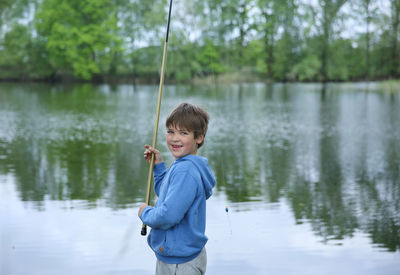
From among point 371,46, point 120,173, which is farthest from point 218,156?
point 371,46

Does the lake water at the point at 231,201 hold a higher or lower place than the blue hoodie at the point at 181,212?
lower

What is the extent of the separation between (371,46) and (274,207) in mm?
44556

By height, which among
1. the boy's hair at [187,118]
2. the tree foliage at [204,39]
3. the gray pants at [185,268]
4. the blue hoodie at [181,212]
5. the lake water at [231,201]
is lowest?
the lake water at [231,201]

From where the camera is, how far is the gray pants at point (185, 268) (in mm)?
2107

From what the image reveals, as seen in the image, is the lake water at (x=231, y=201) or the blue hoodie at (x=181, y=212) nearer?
the blue hoodie at (x=181, y=212)

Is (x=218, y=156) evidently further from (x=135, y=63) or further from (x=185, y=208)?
(x=135, y=63)

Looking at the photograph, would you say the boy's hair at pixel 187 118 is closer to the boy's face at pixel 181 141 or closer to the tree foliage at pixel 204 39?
the boy's face at pixel 181 141

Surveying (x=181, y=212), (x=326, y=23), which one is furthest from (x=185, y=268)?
(x=326, y=23)

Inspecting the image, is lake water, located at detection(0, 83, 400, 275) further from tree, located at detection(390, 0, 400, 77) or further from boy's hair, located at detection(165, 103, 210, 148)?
tree, located at detection(390, 0, 400, 77)

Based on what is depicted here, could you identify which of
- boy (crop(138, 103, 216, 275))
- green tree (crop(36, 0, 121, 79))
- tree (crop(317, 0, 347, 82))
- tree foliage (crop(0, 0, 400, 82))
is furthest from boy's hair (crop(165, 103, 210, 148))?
tree (crop(317, 0, 347, 82))

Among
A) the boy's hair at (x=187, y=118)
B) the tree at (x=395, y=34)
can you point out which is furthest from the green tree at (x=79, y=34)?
the boy's hair at (x=187, y=118)

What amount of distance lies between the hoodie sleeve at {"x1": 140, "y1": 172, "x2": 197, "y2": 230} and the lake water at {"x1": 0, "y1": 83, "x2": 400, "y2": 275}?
1858mm

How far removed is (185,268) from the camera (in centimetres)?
211

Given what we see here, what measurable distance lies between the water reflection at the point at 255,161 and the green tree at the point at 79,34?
31070 millimetres
